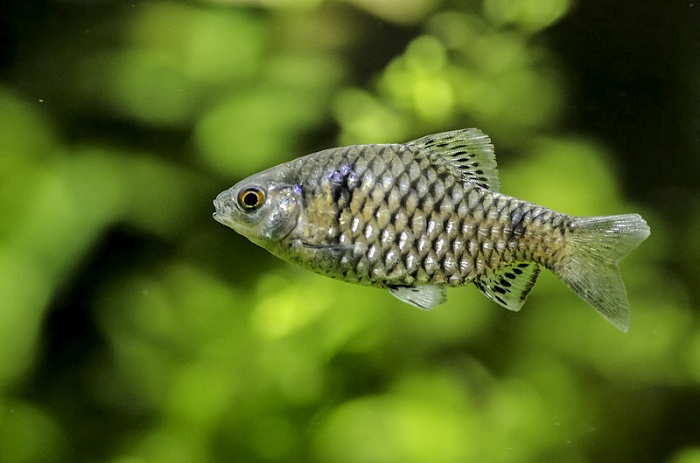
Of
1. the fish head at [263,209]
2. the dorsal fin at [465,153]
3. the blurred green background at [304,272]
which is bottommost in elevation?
the blurred green background at [304,272]

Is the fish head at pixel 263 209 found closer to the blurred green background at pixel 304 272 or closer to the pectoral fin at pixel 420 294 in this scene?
the pectoral fin at pixel 420 294

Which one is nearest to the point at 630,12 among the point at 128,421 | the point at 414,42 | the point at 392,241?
the point at 414,42

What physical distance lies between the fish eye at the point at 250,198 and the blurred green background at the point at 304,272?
2.07ft

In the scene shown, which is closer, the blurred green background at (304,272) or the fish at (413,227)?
the fish at (413,227)

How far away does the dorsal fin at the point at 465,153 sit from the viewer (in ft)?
2.94

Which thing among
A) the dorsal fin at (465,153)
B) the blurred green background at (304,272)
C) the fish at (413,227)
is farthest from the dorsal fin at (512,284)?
the blurred green background at (304,272)

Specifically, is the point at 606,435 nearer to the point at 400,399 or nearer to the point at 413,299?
the point at 400,399

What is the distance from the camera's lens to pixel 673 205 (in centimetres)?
169

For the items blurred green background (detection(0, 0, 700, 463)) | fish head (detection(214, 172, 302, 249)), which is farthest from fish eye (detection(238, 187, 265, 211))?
blurred green background (detection(0, 0, 700, 463))

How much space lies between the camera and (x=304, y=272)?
1.55m

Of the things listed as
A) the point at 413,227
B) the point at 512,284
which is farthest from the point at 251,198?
the point at 512,284

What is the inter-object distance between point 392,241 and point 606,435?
1.24 m

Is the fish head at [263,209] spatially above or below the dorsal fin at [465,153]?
below

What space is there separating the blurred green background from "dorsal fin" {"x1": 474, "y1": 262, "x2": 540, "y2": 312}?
1.83 feet
